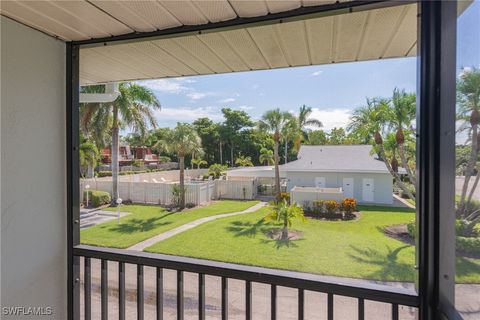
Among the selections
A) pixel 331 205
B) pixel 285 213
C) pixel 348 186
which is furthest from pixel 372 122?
pixel 285 213

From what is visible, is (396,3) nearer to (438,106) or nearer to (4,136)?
(438,106)

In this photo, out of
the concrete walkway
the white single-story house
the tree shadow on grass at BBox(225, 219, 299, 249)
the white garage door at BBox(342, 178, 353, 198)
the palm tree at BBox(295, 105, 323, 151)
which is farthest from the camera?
the tree shadow on grass at BBox(225, 219, 299, 249)

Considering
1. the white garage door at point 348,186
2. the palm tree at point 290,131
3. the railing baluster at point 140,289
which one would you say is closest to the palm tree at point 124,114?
the palm tree at point 290,131

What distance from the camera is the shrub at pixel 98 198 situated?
6363 millimetres

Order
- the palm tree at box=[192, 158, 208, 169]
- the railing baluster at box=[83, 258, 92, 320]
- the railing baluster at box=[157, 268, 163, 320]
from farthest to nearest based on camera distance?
the palm tree at box=[192, 158, 208, 169] < the railing baluster at box=[83, 258, 92, 320] < the railing baluster at box=[157, 268, 163, 320]

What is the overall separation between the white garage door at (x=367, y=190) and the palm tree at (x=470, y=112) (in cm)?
549

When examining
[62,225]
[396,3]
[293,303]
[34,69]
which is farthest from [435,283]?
[293,303]

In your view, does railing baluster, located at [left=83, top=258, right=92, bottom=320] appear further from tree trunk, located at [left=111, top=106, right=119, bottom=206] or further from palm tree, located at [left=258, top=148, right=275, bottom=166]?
tree trunk, located at [left=111, top=106, right=119, bottom=206]

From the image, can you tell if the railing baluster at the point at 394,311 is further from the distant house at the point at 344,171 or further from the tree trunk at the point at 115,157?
the tree trunk at the point at 115,157

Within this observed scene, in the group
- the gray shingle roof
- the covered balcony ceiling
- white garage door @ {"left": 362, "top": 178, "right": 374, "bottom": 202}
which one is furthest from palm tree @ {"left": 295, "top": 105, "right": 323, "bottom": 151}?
the covered balcony ceiling

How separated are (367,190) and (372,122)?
208 cm

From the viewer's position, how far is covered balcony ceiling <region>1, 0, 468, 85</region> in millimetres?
916

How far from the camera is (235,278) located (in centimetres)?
98

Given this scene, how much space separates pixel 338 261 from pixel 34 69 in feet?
21.2
